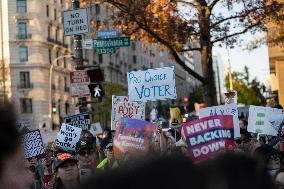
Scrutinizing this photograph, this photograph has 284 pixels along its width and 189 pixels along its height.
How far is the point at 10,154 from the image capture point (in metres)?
2.04

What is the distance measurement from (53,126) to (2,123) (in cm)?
6210

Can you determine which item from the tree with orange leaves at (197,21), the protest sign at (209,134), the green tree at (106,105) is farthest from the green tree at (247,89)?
the protest sign at (209,134)

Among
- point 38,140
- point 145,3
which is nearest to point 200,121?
point 38,140

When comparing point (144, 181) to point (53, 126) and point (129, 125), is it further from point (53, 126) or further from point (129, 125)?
point (53, 126)

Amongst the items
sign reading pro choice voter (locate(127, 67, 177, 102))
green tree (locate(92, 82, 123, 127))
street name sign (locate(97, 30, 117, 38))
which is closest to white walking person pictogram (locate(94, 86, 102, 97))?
street name sign (locate(97, 30, 117, 38))

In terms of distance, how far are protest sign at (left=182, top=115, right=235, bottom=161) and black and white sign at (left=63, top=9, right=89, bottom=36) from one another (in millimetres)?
9497

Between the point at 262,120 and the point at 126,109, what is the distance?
2.57 metres

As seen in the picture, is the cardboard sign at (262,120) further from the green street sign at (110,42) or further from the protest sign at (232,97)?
the green street sign at (110,42)

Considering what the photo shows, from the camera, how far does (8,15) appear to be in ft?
212

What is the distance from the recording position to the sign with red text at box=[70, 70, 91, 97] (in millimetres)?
13734

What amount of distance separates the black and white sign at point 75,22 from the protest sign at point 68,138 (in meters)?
2.84

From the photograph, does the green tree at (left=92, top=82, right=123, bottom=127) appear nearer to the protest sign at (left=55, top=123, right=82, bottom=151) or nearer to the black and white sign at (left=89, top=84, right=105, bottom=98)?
the black and white sign at (left=89, top=84, right=105, bottom=98)

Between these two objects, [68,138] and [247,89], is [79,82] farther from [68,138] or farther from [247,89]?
[247,89]

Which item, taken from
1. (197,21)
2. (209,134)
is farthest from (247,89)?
(209,134)
